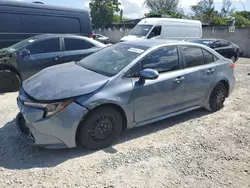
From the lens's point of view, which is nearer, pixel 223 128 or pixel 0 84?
pixel 223 128

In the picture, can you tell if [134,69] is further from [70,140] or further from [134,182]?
[134,182]

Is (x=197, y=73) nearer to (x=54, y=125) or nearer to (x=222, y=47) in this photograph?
(x=54, y=125)

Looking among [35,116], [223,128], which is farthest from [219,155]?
[35,116]

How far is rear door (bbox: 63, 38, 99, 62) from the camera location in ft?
19.2

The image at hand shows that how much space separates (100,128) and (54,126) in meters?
0.61

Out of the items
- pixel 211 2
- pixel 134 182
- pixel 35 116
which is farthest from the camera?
pixel 211 2

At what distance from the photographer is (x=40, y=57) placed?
5516mm

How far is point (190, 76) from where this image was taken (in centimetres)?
376

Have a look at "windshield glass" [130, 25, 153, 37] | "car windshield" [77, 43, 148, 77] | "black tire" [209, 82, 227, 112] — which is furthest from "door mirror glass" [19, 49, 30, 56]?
"windshield glass" [130, 25, 153, 37]

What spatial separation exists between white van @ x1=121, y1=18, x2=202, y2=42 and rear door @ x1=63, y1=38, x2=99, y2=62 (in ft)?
20.8

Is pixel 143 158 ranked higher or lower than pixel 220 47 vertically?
lower

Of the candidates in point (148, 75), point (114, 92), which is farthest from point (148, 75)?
point (114, 92)

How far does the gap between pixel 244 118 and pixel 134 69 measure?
254 cm

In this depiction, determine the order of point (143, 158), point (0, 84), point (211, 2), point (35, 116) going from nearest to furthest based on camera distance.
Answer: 1. point (35, 116)
2. point (143, 158)
3. point (0, 84)
4. point (211, 2)
